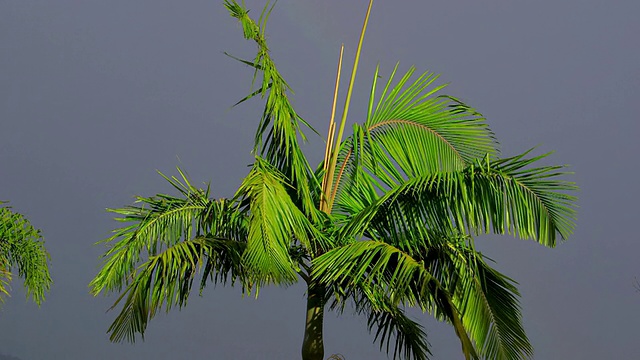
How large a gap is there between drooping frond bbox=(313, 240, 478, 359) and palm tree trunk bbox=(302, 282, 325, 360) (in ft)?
0.50

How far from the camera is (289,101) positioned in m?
8.86

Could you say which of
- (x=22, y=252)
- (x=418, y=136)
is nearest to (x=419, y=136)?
(x=418, y=136)

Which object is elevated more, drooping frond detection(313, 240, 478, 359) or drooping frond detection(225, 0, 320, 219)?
drooping frond detection(225, 0, 320, 219)

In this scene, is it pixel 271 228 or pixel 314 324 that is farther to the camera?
pixel 314 324

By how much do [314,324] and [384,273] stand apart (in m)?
0.78

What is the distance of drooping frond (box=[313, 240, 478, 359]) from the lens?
7.39 meters

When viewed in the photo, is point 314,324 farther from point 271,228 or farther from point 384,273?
point 271,228

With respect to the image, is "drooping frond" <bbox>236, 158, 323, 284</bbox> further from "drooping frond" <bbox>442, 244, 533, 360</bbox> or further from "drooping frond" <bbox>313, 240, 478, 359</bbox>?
"drooping frond" <bbox>442, 244, 533, 360</bbox>

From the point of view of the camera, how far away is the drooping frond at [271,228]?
7.41 m

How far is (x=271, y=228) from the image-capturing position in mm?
7590

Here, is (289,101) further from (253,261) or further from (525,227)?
(525,227)

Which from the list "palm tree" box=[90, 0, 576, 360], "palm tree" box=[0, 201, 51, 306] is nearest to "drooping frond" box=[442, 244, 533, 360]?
"palm tree" box=[90, 0, 576, 360]

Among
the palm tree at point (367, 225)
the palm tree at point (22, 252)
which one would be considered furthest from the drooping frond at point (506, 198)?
the palm tree at point (22, 252)

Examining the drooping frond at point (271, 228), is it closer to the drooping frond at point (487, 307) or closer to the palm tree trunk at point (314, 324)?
the palm tree trunk at point (314, 324)
